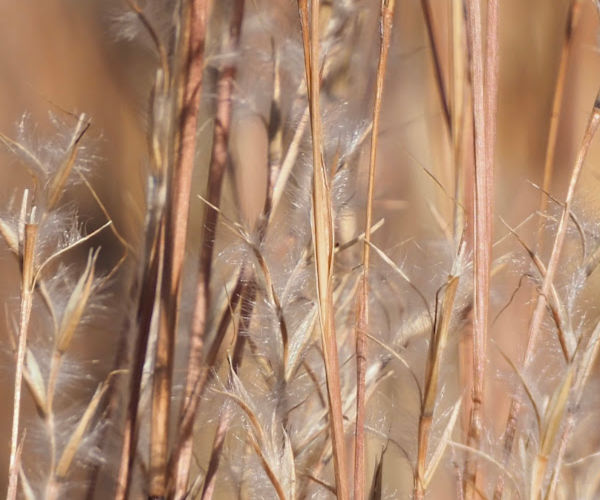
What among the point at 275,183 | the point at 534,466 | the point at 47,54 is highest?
the point at 47,54

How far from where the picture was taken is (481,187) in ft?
1.23

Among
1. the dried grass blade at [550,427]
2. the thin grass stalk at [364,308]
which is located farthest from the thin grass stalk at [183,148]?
the dried grass blade at [550,427]

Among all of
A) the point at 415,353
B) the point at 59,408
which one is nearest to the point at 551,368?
the point at 415,353

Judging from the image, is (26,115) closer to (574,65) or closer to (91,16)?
(91,16)

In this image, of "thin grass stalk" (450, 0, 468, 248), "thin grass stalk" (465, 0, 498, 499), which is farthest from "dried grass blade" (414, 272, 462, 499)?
"thin grass stalk" (450, 0, 468, 248)

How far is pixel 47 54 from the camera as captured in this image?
0.54 m

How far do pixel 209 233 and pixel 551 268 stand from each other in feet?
0.82

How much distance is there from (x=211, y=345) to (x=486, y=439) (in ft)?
0.66

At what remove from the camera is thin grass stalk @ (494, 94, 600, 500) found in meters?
0.37

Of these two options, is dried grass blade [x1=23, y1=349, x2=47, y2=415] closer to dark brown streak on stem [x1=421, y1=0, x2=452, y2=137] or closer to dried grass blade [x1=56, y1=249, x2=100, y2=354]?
dried grass blade [x1=56, y1=249, x2=100, y2=354]

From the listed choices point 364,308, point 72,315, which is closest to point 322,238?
point 364,308

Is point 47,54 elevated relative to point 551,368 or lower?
elevated

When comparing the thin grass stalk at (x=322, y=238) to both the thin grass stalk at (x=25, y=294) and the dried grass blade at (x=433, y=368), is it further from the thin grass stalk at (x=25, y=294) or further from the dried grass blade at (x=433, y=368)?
the thin grass stalk at (x=25, y=294)

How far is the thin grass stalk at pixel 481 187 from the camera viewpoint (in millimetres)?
371
